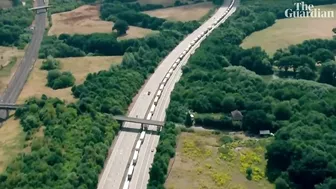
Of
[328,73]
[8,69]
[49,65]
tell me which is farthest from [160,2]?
[328,73]

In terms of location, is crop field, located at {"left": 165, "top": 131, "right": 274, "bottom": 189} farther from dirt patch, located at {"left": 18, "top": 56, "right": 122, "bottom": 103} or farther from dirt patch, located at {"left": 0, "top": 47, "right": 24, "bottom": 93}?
dirt patch, located at {"left": 0, "top": 47, "right": 24, "bottom": 93}

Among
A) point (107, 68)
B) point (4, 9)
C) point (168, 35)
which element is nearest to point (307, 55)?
point (168, 35)

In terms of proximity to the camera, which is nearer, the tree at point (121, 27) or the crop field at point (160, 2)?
the tree at point (121, 27)

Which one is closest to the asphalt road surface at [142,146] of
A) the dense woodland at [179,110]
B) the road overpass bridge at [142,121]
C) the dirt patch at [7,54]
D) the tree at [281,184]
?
the road overpass bridge at [142,121]

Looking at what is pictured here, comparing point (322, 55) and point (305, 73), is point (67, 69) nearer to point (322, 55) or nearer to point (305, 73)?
point (305, 73)

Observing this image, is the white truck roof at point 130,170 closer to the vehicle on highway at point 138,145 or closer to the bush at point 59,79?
the vehicle on highway at point 138,145
